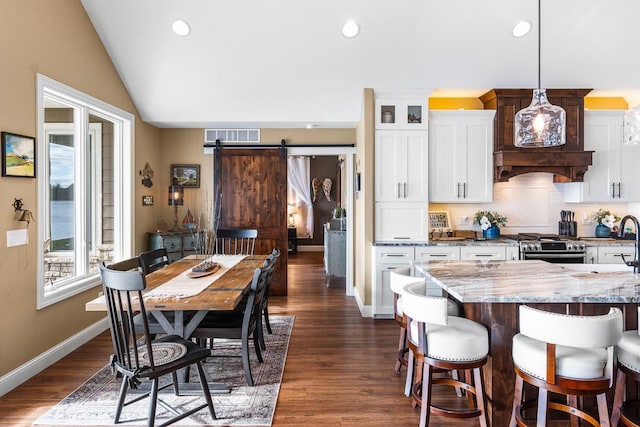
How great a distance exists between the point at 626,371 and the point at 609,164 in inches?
150

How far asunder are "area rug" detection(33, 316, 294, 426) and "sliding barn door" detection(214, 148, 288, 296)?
2.48 m

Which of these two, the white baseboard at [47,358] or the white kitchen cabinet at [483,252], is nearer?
the white baseboard at [47,358]

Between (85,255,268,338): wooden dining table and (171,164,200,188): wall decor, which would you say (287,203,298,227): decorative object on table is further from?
(85,255,268,338): wooden dining table

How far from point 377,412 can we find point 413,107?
3452mm

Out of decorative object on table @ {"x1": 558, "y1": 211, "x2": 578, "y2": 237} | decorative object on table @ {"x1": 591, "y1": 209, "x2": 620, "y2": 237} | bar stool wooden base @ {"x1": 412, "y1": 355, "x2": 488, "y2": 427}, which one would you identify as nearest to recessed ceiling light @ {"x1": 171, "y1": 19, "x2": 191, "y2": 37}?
bar stool wooden base @ {"x1": 412, "y1": 355, "x2": 488, "y2": 427}

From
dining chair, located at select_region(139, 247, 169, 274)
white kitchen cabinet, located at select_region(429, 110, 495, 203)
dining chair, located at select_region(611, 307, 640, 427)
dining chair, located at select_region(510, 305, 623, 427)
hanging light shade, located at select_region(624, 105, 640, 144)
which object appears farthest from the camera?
white kitchen cabinet, located at select_region(429, 110, 495, 203)

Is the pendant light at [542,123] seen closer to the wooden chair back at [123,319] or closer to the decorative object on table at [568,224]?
the decorative object on table at [568,224]

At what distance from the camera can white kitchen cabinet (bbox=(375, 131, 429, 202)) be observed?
15.5ft

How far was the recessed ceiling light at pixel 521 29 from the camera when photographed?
4.02 metres

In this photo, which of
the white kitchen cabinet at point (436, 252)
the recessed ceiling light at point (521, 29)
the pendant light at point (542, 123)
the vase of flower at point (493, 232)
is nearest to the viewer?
the pendant light at point (542, 123)

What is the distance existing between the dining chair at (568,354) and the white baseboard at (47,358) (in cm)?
345

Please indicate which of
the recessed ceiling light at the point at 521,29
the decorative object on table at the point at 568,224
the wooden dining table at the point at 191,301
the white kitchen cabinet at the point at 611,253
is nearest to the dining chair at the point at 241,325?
the wooden dining table at the point at 191,301

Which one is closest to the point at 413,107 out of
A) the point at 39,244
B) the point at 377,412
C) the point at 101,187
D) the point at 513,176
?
the point at 513,176

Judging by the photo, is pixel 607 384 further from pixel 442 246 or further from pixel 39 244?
pixel 39 244
